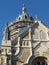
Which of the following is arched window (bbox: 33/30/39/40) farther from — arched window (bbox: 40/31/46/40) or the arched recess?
the arched recess

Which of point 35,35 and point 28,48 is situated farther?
point 35,35

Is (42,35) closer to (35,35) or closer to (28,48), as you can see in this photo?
(35,35)

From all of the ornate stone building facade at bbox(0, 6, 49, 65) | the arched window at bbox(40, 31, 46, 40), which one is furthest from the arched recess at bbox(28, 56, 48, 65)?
the arched window at bbox(40, 31, 46, 40)

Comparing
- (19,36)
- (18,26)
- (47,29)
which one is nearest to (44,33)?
(47,29)

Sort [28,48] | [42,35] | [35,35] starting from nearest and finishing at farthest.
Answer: [28,48], [35,35], [42,35]

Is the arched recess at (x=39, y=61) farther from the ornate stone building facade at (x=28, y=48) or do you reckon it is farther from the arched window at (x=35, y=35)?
the arched window at (x=35, y=35)

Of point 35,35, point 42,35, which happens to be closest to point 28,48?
point 35,35

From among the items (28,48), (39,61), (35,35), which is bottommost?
(39,61)

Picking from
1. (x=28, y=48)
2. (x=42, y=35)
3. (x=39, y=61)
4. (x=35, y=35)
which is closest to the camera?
(x=39, y=61)

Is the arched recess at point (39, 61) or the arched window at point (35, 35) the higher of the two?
the arched window at point (35, 35)

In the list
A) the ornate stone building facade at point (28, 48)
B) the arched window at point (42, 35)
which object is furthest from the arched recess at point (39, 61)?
the arched window at point (42, 35)

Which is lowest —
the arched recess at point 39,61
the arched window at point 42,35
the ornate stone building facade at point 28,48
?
the arched recess at point 39,61

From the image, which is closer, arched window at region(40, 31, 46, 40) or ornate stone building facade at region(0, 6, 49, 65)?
ornate stone building facade at region(0, 6, 49, 65)

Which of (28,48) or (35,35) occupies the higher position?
(35,35)
